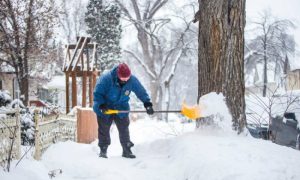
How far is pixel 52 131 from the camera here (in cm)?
832

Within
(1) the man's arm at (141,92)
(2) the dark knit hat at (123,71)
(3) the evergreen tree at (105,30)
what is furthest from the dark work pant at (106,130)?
(3) the evergreen tree at (105,30)

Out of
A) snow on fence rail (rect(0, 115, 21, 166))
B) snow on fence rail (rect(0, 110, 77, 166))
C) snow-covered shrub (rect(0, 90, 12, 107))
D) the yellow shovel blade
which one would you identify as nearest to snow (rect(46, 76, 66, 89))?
snow on fence rail (rect(0, 110, 77, 166))

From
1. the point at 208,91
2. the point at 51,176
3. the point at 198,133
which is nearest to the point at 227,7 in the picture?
the point at 208,91

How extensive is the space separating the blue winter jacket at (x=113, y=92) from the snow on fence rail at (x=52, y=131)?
121 cm

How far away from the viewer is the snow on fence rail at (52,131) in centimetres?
695

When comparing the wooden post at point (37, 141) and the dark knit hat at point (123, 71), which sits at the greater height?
the dark knit hat at point (123, 71)

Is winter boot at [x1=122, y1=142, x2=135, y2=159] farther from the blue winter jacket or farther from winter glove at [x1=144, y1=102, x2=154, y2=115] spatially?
winter glove at [x1=144, y1=102, x2=154, y2=115]

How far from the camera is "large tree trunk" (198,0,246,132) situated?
233 inches

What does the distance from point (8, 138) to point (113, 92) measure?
190 cm

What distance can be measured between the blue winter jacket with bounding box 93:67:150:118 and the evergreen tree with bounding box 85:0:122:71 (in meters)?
22.9

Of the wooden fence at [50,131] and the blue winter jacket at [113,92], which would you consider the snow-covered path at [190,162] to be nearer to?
the wooden fence at [50,131]

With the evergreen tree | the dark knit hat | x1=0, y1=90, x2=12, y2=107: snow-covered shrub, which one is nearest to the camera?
the dark knit hat

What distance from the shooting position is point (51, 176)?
5.37 meters

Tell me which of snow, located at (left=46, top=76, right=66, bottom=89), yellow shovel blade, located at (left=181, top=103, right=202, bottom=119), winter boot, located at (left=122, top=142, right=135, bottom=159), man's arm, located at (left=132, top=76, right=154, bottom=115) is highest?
snow, located at (left=46, top=76, right=66, bottom=89)
